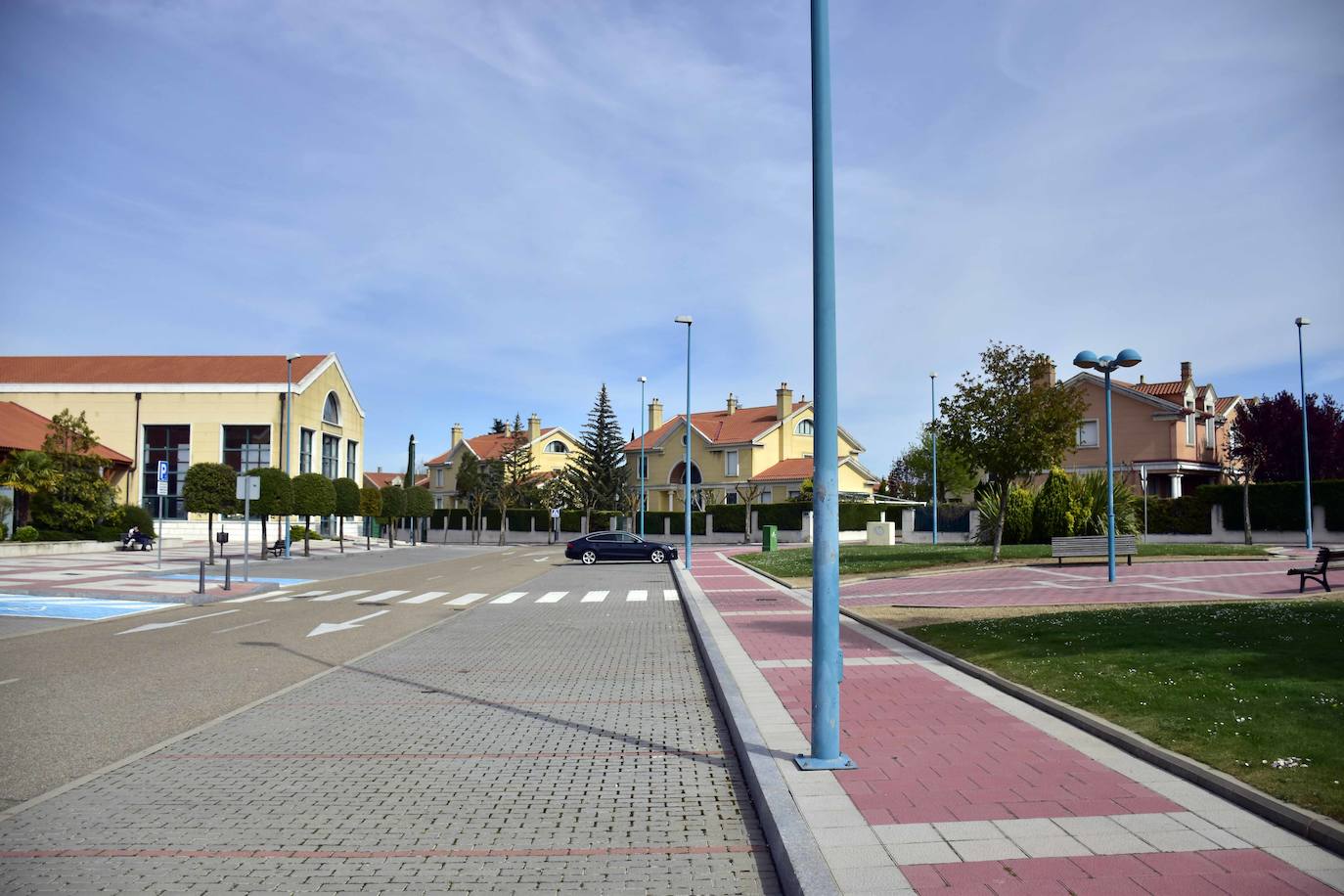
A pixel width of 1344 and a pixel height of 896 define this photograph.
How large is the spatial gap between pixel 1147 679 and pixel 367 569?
102ft

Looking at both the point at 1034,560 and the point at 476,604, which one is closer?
the point at 476,604

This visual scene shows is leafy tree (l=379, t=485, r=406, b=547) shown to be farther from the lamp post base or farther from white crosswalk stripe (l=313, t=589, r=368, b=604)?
the lamp post base

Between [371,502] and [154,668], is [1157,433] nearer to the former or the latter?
[371,502]

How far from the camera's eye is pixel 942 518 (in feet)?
173

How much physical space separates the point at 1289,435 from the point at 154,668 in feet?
170

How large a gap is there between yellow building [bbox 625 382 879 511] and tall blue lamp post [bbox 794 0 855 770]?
2199 inches

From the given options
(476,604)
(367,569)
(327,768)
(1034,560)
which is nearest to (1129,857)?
(327,768)

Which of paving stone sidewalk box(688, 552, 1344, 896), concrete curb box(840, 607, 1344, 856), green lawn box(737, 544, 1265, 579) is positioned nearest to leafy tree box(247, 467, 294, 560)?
green lawn box(737, 544, 1265, 579)

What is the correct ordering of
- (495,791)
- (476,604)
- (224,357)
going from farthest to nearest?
(224,357) < (476,604) < (495,791)

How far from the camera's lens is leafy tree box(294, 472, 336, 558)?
42.5 m

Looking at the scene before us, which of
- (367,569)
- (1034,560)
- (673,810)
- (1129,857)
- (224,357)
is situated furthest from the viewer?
(224,357)

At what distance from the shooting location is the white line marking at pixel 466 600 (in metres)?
21.1

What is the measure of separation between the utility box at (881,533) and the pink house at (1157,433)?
32.3 feet

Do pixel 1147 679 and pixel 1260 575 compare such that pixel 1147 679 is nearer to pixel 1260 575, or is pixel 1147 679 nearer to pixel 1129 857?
pixel 1129 857
